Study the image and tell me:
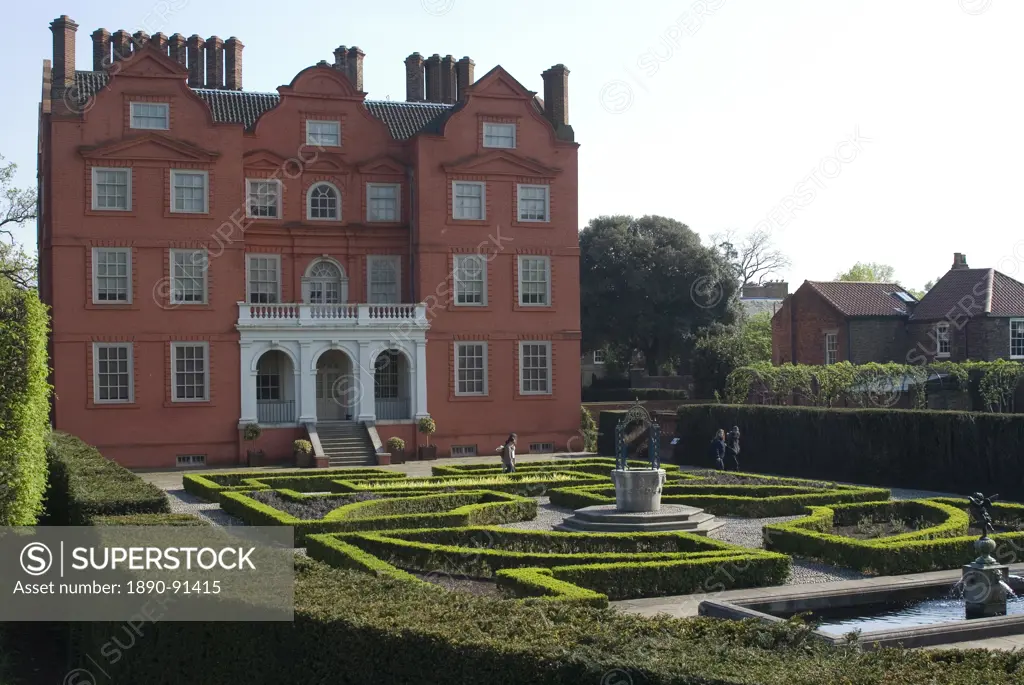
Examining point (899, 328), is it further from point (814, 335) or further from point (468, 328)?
point (468, 328)

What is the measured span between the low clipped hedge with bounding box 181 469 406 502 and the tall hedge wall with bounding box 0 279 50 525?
397 inches

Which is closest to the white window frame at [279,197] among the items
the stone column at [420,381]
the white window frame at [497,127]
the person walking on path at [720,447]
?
the stone column at [420,381]

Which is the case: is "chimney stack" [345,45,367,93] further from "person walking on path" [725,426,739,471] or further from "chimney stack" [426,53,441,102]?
"person walking on path" [725,426,739,471]

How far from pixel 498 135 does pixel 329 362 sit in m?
9.55

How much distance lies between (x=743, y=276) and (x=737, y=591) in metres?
72.6

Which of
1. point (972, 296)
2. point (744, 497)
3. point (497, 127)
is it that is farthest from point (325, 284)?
point (972, 296)

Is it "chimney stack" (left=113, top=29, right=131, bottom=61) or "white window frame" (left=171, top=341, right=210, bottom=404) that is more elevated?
"chimney stack" (left=113, top=29, right=131, bottom=61)

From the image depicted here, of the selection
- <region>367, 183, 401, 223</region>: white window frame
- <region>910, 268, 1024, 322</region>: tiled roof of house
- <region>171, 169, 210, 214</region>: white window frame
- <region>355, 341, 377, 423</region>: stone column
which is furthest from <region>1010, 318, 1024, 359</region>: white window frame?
<region>171, 169, 210, 214</region>: white window frame

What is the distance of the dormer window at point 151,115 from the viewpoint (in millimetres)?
36250

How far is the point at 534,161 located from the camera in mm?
39719

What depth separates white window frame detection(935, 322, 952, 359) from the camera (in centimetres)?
4947

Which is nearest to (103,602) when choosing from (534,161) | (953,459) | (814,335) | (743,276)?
(953,459)

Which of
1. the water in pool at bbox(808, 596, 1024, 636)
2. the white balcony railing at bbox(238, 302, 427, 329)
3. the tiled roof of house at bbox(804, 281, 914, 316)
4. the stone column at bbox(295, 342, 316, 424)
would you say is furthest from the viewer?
the tiled roof of house at bbox(804, 281, 914, 316)

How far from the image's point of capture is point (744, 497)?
77.5 feet
